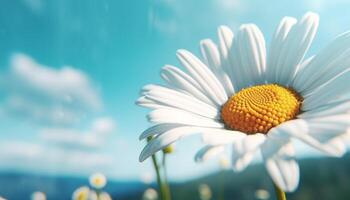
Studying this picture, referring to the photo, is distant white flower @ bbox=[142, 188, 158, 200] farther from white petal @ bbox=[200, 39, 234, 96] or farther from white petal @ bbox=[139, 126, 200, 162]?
white petal @ bbox=[139, 126, 200, 162]

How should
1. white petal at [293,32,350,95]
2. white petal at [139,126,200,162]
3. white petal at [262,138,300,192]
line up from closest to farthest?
white petal at [262,138,300,192] < white petal at [139,126,200,162] < white petal at [293,32,350,95]

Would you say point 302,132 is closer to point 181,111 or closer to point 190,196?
point 181,111

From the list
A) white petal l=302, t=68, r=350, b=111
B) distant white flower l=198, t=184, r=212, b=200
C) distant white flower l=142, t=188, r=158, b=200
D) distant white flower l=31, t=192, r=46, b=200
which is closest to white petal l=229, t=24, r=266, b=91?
white petal l=302, t=68, r=350, b=111

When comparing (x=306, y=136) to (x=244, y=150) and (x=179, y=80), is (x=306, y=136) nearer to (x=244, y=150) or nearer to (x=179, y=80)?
(x=244, y=150)

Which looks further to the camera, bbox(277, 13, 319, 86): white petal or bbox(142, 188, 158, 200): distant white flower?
bbox(142, 188, 158, 200): distant white flower

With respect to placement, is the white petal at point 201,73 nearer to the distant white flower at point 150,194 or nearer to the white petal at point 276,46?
the white petal at point 276,46
